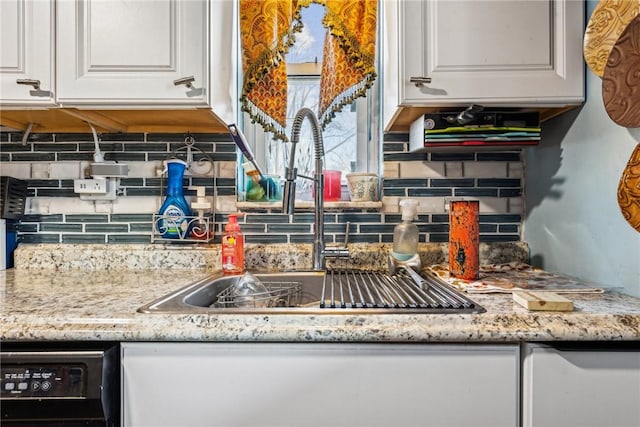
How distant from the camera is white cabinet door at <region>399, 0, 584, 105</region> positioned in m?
1.03

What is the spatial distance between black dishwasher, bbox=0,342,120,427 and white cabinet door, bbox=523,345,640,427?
0.83 meters

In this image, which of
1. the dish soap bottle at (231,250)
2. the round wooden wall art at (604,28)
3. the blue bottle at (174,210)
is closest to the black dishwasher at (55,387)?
the dish soap bottle at (231,250)

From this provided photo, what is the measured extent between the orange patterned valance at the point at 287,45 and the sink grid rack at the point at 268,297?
0.60m

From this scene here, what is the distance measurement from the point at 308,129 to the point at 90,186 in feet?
2.81

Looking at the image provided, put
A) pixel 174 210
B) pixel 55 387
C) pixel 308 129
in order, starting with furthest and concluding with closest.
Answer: pixel 308 129 < pixel 174 210 < pixel 55 387

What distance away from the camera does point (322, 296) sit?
936mm

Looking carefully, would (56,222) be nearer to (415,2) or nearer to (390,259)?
(390,259)

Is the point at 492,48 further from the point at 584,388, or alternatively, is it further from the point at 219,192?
the point at 219,192

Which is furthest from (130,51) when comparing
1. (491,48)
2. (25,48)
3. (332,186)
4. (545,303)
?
(545,303)

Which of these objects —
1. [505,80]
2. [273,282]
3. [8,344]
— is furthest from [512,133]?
[8,344]

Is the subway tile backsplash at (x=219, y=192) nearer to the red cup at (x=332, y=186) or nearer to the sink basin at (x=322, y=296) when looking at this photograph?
the red cup at (x=332, y=186)

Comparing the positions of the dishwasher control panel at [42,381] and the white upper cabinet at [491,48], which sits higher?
the white upper cabinet at [491,48]

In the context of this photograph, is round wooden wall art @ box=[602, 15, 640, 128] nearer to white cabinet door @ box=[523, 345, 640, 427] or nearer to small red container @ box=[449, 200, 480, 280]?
small red container @ box=[449, 200, 480, 280]

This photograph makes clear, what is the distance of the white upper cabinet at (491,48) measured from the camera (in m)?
1.03
